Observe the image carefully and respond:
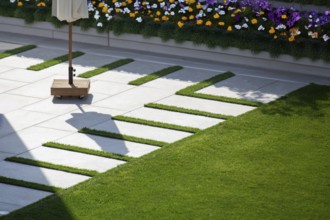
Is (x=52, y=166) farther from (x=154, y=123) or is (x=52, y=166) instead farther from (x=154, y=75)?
(x=154, y=75)

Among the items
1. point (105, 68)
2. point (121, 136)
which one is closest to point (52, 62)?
point (105, 68)

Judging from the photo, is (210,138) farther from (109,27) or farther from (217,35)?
(109,27)

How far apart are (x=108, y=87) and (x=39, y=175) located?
4186 mm

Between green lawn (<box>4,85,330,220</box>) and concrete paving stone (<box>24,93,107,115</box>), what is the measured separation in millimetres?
2428

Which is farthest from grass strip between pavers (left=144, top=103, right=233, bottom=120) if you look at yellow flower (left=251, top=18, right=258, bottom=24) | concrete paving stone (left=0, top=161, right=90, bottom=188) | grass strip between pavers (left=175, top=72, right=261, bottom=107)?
yellow flower (left=251, top=18, right=258, bottom=24)

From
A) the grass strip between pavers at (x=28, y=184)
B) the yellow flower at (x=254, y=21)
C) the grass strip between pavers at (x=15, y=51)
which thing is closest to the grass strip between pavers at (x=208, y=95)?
the yellow flower at (x=254, y=21)

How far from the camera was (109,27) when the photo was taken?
19.9 metres

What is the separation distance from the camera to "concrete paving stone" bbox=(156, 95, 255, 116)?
16.3 meters

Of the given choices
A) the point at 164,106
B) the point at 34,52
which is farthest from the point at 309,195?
the point at 34,52

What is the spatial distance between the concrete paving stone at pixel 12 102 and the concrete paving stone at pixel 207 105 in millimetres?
2198

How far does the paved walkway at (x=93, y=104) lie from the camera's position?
13953mm

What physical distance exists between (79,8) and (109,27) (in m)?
3.33

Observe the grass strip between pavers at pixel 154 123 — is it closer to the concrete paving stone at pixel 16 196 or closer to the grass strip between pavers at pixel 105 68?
the grass strip between pavers at pixel 105 68

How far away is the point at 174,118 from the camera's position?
15.9 meters
